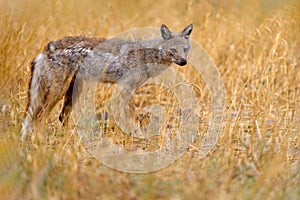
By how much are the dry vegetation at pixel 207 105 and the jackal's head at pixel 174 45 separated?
784 millimetres

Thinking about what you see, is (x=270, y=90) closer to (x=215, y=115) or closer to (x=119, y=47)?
(x=215, y=115)

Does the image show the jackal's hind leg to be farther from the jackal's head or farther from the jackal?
the jackal's head

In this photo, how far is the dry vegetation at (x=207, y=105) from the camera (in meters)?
4.78

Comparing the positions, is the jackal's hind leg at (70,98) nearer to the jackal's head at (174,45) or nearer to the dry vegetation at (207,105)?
the dry vegetation at (207,105)

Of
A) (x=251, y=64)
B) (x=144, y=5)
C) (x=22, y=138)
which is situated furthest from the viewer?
(x=144, y=5)

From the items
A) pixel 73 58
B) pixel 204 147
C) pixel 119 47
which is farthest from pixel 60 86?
pixel 204 147

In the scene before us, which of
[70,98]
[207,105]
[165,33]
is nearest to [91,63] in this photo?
[70,98]

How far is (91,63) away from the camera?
6.94m

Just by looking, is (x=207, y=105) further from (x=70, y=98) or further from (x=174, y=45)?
(x=70, y=98)

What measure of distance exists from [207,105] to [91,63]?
1708 millimetres

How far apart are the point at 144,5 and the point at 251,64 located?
282 cm

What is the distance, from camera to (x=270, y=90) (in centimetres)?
743

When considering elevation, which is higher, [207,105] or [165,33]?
[165,33]

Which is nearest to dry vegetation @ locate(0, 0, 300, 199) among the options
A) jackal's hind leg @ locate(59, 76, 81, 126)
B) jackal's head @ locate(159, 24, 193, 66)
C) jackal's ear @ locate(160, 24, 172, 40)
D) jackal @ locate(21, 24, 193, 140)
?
jackal's hind leg @ locate(59, 76, 81, 126)
